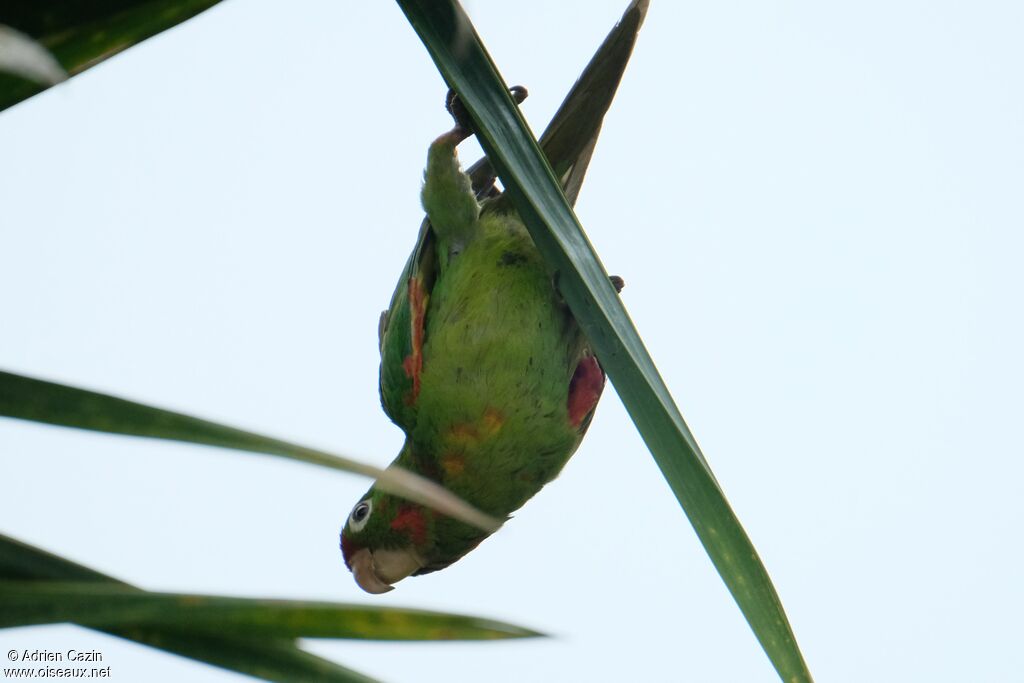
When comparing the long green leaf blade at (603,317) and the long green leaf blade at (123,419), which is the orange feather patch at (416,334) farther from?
the long green leaf blade at (123,419)

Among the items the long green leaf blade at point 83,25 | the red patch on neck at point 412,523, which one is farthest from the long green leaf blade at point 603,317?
the red patch on neck at point 412,523

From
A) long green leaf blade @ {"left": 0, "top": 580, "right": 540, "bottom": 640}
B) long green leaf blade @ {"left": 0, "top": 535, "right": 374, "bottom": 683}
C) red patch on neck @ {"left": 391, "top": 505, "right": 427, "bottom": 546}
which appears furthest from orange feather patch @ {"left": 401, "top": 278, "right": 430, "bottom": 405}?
long green leaf blade @ {"left": 0, "top": 580, "right": 540, "bottom": 640}

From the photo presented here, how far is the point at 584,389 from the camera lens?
3.71 metres

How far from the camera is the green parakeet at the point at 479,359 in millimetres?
3547

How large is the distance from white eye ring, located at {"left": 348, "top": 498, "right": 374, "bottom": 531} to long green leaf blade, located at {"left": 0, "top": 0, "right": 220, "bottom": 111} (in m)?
3.12

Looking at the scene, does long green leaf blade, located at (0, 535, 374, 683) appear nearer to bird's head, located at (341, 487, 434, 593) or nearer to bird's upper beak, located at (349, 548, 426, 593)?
bird's head, located at (341, 487, 434, 593)

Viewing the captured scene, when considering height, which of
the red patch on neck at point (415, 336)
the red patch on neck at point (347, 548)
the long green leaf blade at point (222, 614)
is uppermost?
the red patch on neck at point (415, 336)

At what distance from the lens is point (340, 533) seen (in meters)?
4.30

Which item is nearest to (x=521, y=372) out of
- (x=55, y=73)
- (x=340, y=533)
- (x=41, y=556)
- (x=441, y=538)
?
(x=441, y=538)

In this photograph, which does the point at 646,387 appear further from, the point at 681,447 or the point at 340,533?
the point at 340,533

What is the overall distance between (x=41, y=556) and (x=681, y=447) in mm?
797

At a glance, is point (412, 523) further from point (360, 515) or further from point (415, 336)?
point (415, 336)

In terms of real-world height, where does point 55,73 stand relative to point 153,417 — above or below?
above

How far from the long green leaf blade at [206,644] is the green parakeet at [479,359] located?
2409 mm
